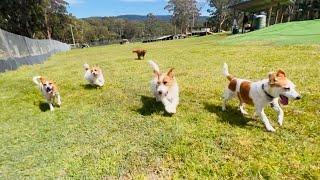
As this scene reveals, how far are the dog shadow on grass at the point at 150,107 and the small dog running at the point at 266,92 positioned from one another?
1.55m

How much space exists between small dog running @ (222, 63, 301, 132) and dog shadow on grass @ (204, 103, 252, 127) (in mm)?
170

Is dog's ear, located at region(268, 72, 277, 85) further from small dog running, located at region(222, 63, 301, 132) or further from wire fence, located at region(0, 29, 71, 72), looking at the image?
wire fence, located at region(0, 29, 71, 72)

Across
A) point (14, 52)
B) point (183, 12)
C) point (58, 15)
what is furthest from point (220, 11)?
point (14, 52)

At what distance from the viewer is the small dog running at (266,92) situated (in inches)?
184

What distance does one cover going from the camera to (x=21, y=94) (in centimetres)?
993

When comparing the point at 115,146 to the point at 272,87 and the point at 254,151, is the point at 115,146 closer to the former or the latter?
the point at 254,151

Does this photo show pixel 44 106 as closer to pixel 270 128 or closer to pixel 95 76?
pixel 95 76

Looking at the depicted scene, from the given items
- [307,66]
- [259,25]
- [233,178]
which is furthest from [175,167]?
[259,25]

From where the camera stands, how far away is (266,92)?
500cm

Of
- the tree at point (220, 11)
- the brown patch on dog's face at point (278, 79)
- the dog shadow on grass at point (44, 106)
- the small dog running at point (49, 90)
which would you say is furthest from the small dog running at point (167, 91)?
the tree at point (220, 11)

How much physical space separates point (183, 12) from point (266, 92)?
359 feet

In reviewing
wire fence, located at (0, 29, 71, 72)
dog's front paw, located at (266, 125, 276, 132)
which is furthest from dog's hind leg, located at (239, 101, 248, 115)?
wire fence, located at (0, 29, 71, 72)

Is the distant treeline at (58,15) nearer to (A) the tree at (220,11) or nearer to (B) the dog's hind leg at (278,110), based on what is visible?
(A) the tree at (220,11)

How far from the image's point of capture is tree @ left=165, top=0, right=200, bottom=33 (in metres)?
110
